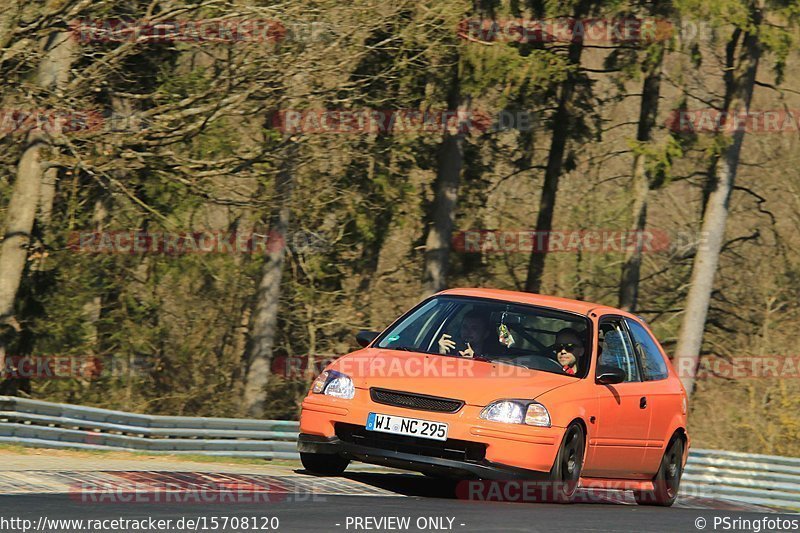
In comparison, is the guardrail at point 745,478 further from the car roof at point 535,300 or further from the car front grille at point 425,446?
the car front grille at point 425,446

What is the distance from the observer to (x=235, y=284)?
2867 cm

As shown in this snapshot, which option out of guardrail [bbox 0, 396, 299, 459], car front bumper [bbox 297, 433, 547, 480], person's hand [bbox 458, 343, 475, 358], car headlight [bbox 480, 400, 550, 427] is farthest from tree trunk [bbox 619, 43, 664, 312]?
car front bumper [bbox 297, 433, 547, 480]

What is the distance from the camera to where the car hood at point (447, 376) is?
8.91 meters

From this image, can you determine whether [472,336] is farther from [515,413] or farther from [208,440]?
[208,440]

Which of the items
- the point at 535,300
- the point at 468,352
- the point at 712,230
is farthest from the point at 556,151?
the point at 468,352

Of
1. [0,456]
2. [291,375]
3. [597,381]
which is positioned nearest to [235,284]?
[291,375]

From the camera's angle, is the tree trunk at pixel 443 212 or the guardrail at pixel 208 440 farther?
the tree trunk at pixel 443 212

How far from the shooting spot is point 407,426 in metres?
8.86

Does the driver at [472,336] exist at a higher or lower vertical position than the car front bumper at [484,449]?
higher

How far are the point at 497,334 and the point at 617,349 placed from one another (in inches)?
45.6

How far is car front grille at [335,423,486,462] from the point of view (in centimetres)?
879
